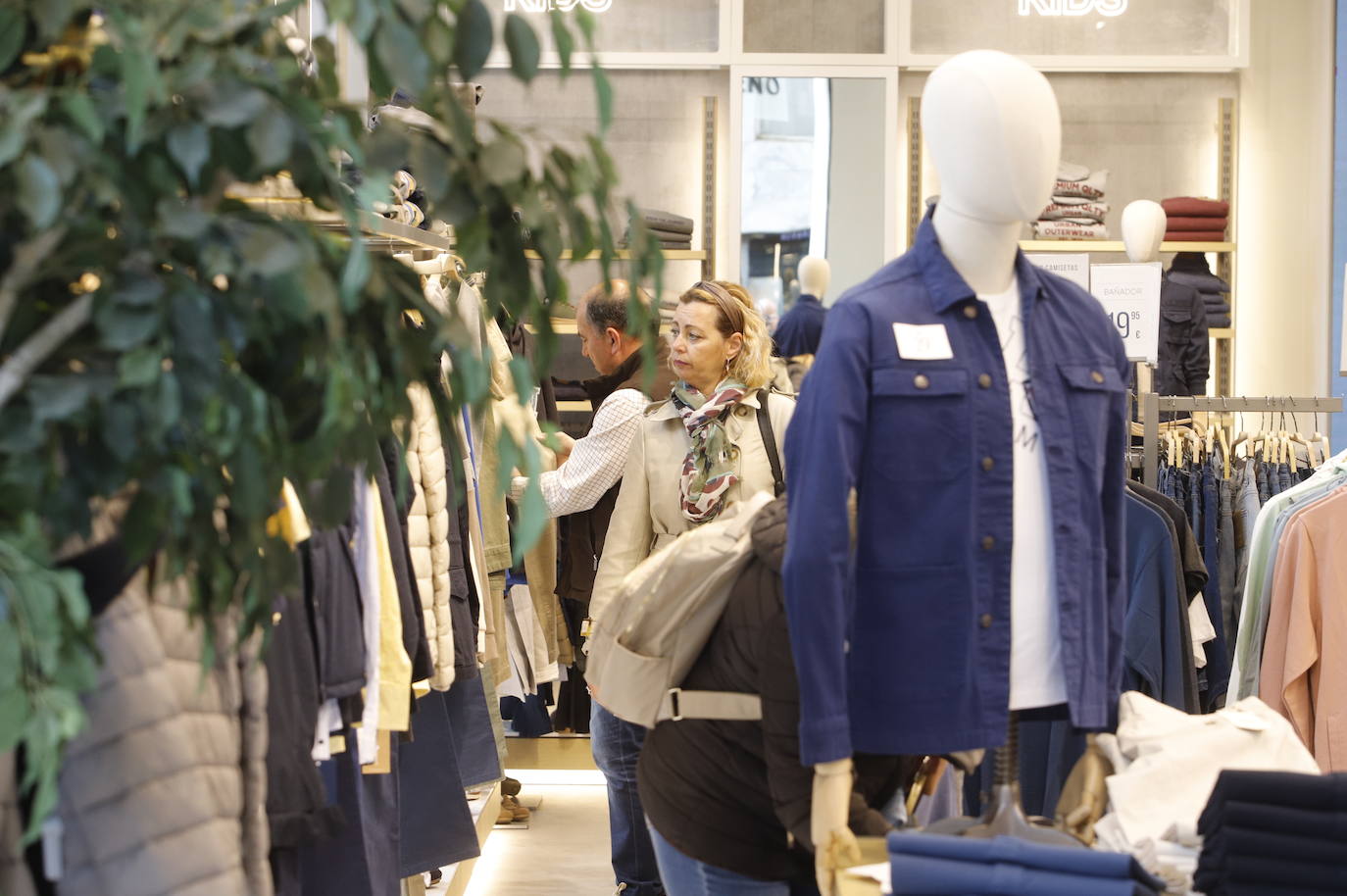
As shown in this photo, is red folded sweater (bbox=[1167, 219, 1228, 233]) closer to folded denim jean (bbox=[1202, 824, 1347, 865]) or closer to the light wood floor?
the light wood floor

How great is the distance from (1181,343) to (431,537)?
3.52 m

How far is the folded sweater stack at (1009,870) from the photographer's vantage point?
1.50 metres

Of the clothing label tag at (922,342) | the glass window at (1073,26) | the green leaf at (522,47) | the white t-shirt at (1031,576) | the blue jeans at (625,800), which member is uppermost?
the glass window at (1073,26)

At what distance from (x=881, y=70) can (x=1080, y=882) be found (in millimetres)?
5587

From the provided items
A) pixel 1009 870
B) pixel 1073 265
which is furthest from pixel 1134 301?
pixel 1009 870

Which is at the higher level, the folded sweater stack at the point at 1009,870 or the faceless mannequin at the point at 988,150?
the faceless mannequin at the point at 988,150

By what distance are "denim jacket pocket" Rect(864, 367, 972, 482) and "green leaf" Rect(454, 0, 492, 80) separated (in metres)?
0.83

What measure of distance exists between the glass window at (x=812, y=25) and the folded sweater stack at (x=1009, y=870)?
5.62m

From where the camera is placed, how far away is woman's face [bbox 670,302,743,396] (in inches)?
131

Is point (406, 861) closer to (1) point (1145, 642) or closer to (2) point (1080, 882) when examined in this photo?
(1) point (1145, 642)

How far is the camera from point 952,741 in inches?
69.9

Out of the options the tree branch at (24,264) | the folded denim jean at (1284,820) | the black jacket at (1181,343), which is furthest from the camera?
the black jacket at (1181,343)

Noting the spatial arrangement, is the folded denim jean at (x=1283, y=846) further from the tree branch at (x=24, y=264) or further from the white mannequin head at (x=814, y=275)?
the white mannequin head at (x=814, y=275)

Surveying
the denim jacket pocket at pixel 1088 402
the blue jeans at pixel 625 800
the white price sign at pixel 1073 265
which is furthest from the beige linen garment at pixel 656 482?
the denim jacket pocket at pixel 1088 402
